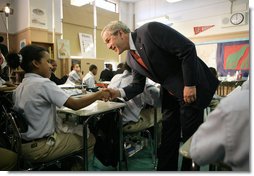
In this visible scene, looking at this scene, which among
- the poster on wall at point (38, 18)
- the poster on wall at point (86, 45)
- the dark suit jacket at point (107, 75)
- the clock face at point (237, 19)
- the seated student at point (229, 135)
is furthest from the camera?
the poster on wall at point (86, 45)

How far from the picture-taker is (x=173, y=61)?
1141 millimetres

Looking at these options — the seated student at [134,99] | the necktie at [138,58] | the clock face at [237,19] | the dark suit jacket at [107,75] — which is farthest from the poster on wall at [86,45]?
the necktie at [138,58]

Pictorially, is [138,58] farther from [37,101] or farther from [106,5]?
[106,5]

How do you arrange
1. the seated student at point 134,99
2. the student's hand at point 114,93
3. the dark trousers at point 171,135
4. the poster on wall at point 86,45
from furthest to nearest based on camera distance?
1. the poster on wall at point 86,45
2. the seated student at point 134,99
3. the student's hand at point 114,93
4. the dark trousers at point 171,135

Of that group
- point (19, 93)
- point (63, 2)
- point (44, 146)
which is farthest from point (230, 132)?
point (63, 2)

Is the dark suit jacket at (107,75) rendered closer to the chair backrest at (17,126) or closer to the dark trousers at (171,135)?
the dark trousers at (171,135)

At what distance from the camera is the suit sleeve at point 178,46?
1024mm

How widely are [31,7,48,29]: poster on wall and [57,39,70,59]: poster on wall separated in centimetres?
51

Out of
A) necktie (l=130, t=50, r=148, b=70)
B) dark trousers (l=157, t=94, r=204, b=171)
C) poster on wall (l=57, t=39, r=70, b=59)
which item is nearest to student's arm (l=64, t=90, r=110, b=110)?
necktie (l=130, t=50, r=148, b=70)

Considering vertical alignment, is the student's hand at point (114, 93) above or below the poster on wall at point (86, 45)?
below

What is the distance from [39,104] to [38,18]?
3.87 m

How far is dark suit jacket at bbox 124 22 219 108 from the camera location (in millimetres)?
1035

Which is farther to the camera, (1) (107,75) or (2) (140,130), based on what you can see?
(1) (107,75)

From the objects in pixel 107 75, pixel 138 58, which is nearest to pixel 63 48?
pixel 107 75
